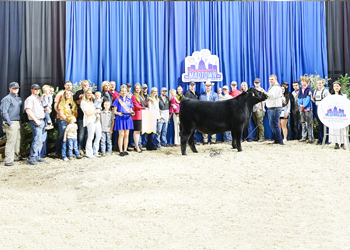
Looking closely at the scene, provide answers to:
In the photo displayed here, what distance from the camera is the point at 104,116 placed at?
6.17 metres

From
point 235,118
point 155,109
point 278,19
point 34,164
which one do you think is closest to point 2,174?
point 34,164

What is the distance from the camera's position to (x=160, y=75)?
7.87 meters

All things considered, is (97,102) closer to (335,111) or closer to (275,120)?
(275,120)

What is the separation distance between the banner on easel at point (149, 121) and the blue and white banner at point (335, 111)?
3.19 meters

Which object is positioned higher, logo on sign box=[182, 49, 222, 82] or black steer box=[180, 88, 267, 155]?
logo on sign box=[182, 49, 222, 82]

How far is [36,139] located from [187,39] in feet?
14.1

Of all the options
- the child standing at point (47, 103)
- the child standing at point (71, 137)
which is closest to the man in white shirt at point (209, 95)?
the child standing at point (71, 137)

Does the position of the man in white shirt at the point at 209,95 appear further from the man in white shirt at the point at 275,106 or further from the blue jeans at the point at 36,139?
the blue jeans at the point at 36,139

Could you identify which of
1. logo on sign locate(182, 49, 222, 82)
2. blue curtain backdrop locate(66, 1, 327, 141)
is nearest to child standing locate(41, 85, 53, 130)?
blue curtain backdrop locate(66, 1, 327, 141)

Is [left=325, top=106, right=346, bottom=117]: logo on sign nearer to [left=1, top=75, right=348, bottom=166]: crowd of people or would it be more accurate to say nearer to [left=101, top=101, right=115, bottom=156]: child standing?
[left=1, top=75, right=348, bottom=166]: crowd of people

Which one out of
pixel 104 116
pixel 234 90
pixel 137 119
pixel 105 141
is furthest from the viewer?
pixel 234 90

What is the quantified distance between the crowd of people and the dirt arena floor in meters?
0.74

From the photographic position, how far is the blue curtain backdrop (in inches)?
301

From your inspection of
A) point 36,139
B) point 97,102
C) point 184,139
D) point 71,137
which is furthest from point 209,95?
point 36,139
